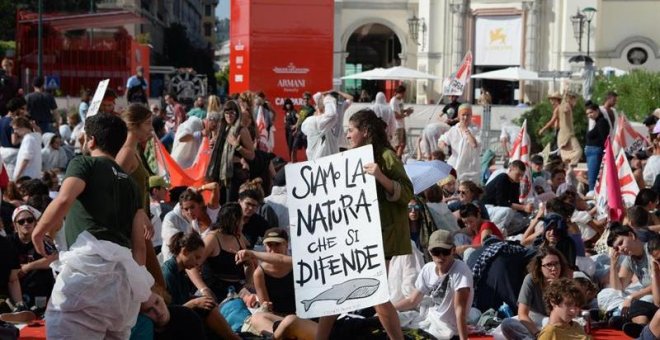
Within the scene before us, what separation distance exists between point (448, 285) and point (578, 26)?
39.6 meters

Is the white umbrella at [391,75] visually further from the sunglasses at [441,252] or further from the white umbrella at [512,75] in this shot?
the sunglasses at [441,252]

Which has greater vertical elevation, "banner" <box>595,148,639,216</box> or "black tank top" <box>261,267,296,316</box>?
"banner" <box>595,148,639,216</box>

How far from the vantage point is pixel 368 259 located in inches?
347

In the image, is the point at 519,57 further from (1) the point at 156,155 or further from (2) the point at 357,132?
(2) the point at 357,132

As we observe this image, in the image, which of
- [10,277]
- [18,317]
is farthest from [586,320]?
[10,277]

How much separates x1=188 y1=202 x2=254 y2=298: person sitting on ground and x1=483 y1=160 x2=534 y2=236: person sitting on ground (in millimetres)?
4704

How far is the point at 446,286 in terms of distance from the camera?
10133mm

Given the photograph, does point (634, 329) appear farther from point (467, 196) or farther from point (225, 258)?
point (467, 196)

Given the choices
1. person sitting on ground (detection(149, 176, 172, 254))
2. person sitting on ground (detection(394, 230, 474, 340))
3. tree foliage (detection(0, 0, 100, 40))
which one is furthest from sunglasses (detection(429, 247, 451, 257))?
tree foliage (detection(0, 0, 100, 40))

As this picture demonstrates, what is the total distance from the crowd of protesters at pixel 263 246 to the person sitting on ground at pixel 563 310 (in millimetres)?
12

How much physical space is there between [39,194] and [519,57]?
129 feet

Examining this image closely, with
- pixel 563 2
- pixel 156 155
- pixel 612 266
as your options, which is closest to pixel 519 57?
pixel 563 2

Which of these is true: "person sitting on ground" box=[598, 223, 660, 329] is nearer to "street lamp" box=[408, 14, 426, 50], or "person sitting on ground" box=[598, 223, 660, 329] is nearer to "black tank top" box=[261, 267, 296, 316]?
"black tank top" box=[261, 267, 296, 316]

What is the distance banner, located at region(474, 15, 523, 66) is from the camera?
166 ft
